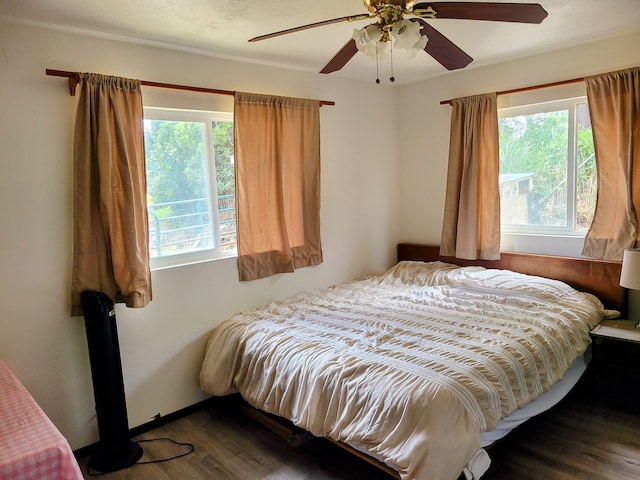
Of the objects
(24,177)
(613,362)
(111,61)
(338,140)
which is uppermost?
(111,61)

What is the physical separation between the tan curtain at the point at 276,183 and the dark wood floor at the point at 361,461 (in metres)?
1.13

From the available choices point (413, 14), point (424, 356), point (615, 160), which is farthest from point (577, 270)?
point (413, 14)

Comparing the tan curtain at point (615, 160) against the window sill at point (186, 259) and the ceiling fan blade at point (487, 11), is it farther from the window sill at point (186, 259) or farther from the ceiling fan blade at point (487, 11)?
the window sill at point (186, 259)

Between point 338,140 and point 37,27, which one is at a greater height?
point 37,27

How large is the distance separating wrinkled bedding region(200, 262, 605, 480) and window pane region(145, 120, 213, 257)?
2.22ft

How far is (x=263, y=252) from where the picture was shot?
11.5 ft

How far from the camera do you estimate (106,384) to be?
8.34 ft

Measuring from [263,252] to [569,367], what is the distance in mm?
2161

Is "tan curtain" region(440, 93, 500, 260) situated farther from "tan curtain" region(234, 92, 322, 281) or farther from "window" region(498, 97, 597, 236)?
"tan curtain" region(234, 92, 322, 281)

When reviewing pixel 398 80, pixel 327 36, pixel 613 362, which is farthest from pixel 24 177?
pixel 613 362

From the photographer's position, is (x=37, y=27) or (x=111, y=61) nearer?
(x=37, y=27)

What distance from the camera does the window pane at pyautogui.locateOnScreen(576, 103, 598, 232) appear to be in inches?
135

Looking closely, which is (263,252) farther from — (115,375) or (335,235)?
(115,375)

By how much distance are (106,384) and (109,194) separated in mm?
1052
